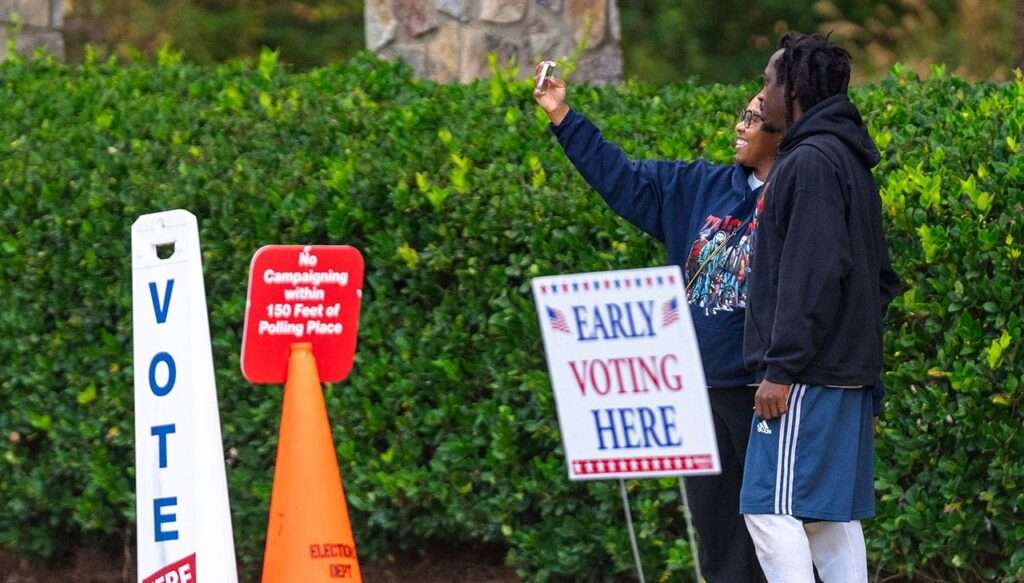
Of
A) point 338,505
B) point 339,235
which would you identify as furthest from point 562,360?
point 339,235

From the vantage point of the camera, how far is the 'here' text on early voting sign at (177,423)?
468cm

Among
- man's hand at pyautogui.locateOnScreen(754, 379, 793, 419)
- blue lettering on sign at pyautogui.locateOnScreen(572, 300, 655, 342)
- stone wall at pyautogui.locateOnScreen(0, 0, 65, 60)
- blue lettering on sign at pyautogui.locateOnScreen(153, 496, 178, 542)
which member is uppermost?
stone wall at pyautogui.locateOnScreen(0, 0, 65, 60)

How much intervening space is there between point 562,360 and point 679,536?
4.52 ft

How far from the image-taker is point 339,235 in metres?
5.81

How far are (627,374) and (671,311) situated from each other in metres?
0.22

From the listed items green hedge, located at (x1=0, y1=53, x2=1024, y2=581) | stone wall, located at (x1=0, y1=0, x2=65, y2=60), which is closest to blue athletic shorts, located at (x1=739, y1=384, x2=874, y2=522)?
green hedge, located at (x1=0, y1=53, x2=1024, y2=581)

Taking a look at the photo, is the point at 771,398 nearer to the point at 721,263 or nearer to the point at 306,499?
the point at 721,263

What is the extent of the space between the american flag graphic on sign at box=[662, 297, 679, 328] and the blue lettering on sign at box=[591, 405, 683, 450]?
23 cm

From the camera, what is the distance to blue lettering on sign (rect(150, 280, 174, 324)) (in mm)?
4816

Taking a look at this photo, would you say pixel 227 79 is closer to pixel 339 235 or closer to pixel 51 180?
pixel 51 180

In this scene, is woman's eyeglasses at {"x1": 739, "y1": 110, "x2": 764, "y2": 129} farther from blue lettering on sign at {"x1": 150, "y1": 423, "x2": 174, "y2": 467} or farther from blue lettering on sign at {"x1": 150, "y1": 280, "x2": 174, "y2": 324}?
blue lettering on sign at {"x1": 150, "y1": 423, "x2": 174, "y2": 467}

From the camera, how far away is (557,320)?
4336 mm

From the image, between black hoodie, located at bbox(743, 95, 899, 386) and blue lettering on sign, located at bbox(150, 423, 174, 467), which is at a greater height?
black hoodie, located at bbox(743, 95, 899, 386)

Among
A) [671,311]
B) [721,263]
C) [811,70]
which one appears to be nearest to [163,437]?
[671,311]
